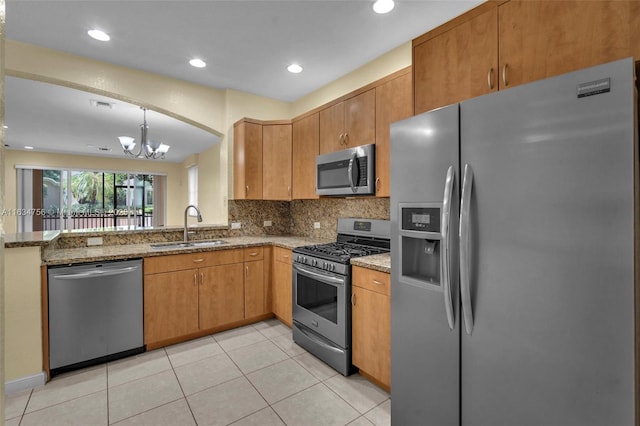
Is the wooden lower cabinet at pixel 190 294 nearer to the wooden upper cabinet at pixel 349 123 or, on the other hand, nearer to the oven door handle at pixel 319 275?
the oven door handle at pixel 319 275

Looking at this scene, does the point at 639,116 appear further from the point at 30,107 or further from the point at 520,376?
the point at 30,107

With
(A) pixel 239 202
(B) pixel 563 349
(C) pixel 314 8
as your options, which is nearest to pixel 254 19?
(C) pixel 314 8

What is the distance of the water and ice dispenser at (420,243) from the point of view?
4.88 ft

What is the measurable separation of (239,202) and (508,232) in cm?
320

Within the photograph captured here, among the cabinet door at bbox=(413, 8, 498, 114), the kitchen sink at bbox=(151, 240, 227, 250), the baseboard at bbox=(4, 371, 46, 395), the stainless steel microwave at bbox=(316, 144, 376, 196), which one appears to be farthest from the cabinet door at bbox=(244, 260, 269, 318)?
the cabinet door at bbox=(413, 8, 498, 114)

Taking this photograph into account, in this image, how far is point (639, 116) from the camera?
42.3 inches

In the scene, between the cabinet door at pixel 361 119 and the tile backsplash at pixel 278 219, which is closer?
the cabinet door at pixel 361 119

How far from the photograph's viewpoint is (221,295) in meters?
3.06

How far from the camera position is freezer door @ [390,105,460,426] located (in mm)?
1385

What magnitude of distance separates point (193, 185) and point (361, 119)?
6.60 metres

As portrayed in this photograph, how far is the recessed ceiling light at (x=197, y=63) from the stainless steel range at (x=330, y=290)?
211 cm

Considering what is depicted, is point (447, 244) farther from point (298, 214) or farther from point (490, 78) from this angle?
point (298, 214)

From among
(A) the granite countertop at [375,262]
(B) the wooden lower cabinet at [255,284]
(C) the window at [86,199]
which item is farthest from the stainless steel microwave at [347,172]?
(C) the window at [86,199]

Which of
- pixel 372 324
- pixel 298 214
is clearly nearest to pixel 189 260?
pixel 298 214
